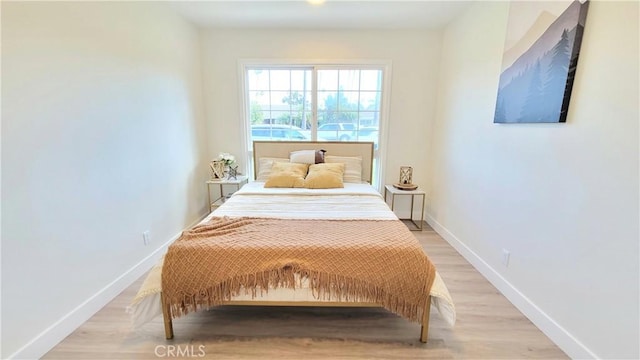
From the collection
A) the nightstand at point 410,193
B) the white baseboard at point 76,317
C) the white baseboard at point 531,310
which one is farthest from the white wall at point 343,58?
the white baseboard at point 76,317

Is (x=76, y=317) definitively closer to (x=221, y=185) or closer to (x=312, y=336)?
(x=312, y=336)

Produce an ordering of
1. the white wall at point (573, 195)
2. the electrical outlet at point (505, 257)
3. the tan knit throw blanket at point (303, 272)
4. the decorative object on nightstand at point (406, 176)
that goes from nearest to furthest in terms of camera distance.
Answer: the white wall at point (573, 195)
the tan knit throw blanket at point (303, 272)
the electrical outlet at point (505, 257)
the decorative object on nightstand at point (406, 176)

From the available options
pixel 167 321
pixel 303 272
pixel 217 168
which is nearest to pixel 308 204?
pixel 303 272

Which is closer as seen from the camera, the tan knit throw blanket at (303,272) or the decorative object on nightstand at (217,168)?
the tan knit throw blanket at (303,272)

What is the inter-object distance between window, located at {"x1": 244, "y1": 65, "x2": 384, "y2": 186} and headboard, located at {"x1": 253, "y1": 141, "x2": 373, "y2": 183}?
18 centimetres

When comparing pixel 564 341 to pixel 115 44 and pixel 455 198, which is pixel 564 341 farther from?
pixel 115 44

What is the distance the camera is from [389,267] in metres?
1.62

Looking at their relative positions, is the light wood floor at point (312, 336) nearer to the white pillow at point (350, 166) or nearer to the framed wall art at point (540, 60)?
the framed wall art at point (540, 60)

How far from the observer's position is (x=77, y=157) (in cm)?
176

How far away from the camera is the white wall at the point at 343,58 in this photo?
3.46 meters

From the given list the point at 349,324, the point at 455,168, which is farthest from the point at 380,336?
the point at 455,168

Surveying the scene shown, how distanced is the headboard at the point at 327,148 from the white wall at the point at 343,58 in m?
0.33

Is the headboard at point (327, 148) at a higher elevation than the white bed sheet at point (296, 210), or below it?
higher

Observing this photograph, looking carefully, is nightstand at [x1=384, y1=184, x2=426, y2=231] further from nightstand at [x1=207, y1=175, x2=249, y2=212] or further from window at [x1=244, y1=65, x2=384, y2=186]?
nightstand at [x1=207, y1=175, x2=249, y2=212]
